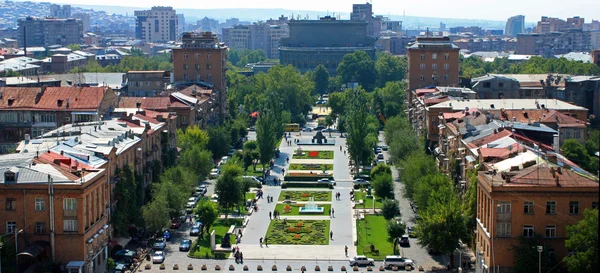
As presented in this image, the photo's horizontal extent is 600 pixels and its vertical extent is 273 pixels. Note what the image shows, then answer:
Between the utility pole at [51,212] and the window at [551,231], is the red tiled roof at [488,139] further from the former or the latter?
the utility pole at [51,212]

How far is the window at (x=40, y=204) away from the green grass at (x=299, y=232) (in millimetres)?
17966

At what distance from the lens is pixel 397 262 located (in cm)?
5928

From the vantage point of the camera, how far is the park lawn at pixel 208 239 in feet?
207

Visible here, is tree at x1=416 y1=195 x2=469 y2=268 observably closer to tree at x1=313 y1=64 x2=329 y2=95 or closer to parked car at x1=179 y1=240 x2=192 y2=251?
parked car at x1=179 y1=240 x2=192 y2=251

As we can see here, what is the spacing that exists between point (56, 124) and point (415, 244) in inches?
1386

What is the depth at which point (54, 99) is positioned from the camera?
8681 cm

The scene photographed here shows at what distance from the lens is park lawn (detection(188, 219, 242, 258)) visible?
6300 centimetres

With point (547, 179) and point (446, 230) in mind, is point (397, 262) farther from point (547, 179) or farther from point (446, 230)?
point (547, 179)

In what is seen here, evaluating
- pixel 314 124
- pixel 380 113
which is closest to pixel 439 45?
pixel 380 113

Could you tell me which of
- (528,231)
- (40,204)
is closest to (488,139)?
(528,231)

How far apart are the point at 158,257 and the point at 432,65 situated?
66.3m

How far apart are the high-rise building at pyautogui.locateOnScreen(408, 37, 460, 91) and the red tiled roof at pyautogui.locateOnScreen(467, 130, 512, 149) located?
1989 inches

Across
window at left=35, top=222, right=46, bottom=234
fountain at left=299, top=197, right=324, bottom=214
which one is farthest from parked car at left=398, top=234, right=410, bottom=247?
window at left=35, top=222, right=46, bottom=234

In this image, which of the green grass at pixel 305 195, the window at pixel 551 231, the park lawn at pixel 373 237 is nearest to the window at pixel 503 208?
the window at pixel 551 231
